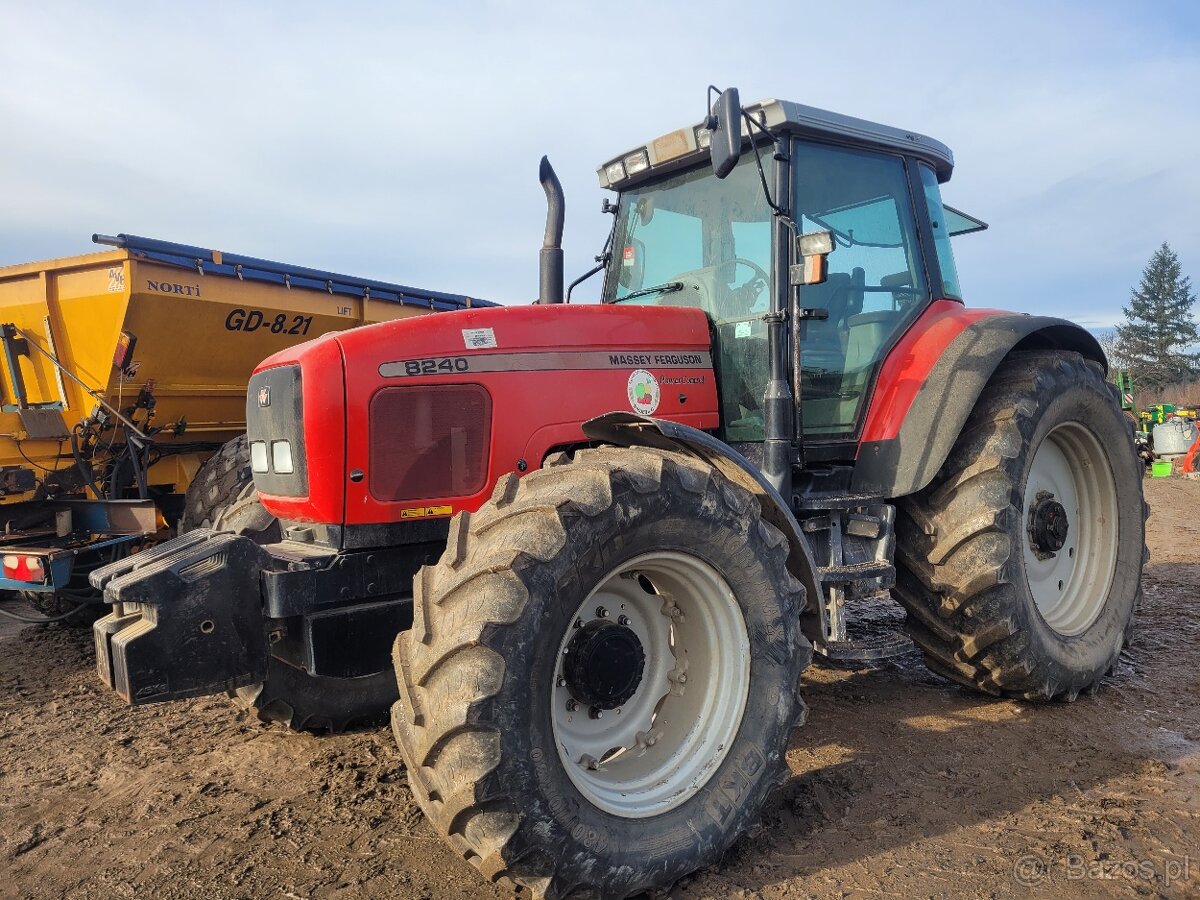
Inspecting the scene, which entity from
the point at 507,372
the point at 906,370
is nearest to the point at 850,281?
the point at 906,370

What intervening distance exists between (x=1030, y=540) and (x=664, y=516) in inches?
98.0

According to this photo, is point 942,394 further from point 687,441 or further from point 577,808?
point 577,808

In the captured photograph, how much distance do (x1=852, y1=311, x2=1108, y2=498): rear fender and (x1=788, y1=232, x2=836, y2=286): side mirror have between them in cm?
82

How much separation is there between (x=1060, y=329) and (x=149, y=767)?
4.80 meters

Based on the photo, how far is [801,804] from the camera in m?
3.02

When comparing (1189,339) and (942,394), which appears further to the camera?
(1189,339)

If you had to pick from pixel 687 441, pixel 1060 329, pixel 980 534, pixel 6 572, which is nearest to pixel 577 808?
pixel 687 441

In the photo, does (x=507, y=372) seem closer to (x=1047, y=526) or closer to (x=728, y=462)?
(x=728, y=462)

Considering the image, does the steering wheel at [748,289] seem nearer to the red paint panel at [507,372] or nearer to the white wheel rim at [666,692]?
the red paint panel at [507,372]

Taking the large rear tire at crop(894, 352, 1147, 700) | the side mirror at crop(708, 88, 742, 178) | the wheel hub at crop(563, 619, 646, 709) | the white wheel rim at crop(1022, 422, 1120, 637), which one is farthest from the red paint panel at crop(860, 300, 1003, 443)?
the wheel hub at crop(563, 619, 646, 709)

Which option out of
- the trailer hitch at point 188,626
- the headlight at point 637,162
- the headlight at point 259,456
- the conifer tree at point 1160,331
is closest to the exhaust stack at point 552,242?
the headlight at point 637,162

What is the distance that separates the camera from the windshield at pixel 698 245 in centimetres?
382

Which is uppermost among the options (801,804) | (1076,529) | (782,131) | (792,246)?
(782,131)

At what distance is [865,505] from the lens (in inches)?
144
